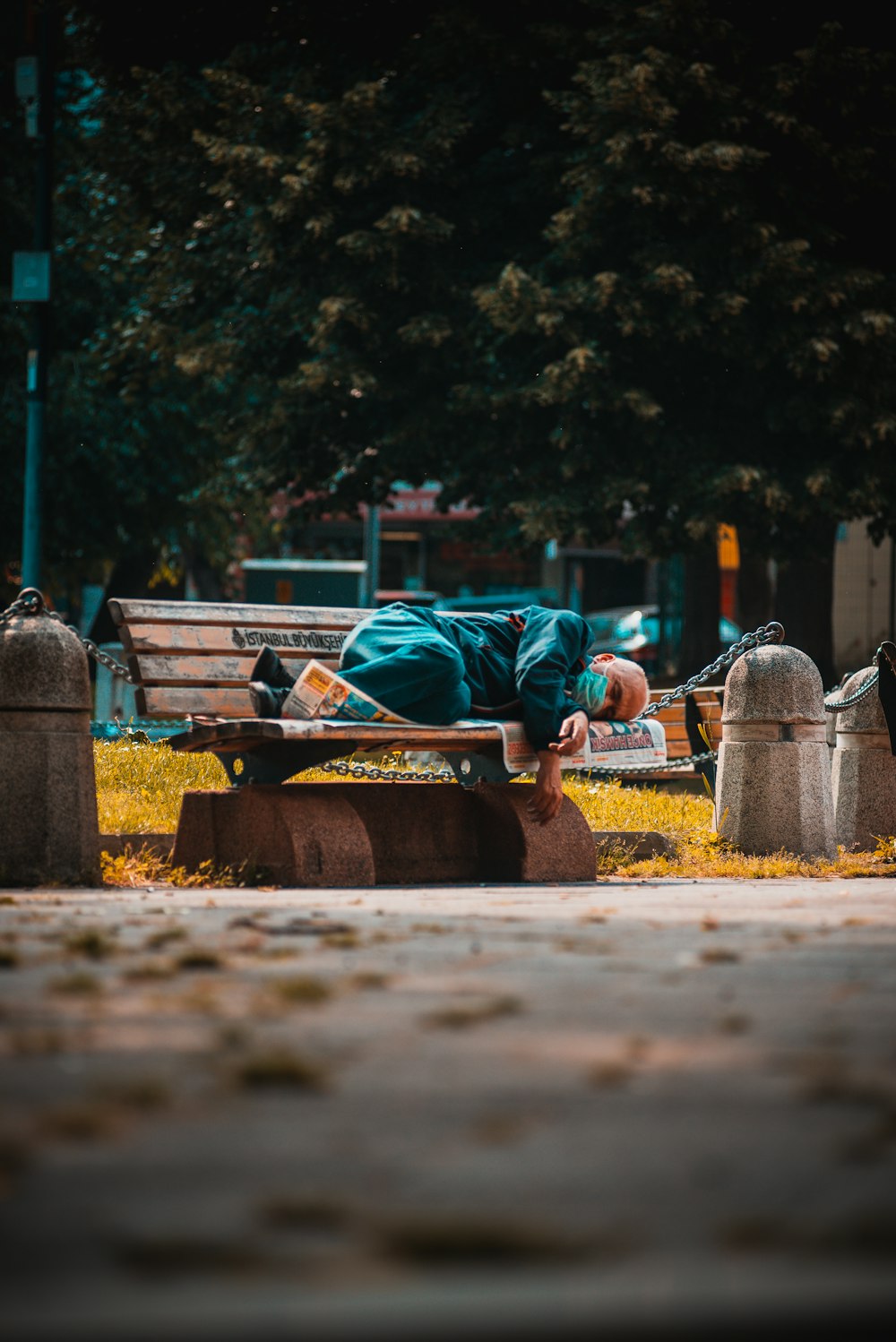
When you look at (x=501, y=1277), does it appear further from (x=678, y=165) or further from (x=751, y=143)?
(x=751, y=143)

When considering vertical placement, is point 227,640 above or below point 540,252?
below

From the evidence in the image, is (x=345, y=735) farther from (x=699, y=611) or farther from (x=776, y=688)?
(x=699, y=611)

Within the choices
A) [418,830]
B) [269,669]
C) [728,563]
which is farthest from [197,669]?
[728,563]

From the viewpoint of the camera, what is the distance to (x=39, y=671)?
22.7ft

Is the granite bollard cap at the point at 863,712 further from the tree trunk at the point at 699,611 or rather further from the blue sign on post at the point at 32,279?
the tree trunk at the point at 699,611

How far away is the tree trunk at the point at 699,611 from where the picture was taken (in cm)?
2128

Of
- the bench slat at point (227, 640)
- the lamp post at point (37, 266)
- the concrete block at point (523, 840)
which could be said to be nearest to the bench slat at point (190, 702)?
the bench slat at point (227, 640)

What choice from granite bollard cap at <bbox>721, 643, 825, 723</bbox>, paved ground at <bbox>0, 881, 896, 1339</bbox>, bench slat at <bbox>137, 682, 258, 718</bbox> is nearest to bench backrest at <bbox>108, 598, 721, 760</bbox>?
bench slat at <bbox>137, 682, 258, 718</bbox>

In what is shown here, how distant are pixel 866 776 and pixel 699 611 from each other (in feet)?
38.4

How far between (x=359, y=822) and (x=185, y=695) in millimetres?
1063

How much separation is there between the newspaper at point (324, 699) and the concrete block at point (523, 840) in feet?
2.98

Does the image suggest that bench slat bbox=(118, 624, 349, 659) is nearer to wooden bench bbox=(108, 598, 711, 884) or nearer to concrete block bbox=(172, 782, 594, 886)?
wooden bench bbox=(108, 598, 711, 884)

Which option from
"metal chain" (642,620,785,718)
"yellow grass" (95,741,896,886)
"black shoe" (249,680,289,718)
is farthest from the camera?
"metal chain" (642,620,785,718)

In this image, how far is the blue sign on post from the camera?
16.2 meters
